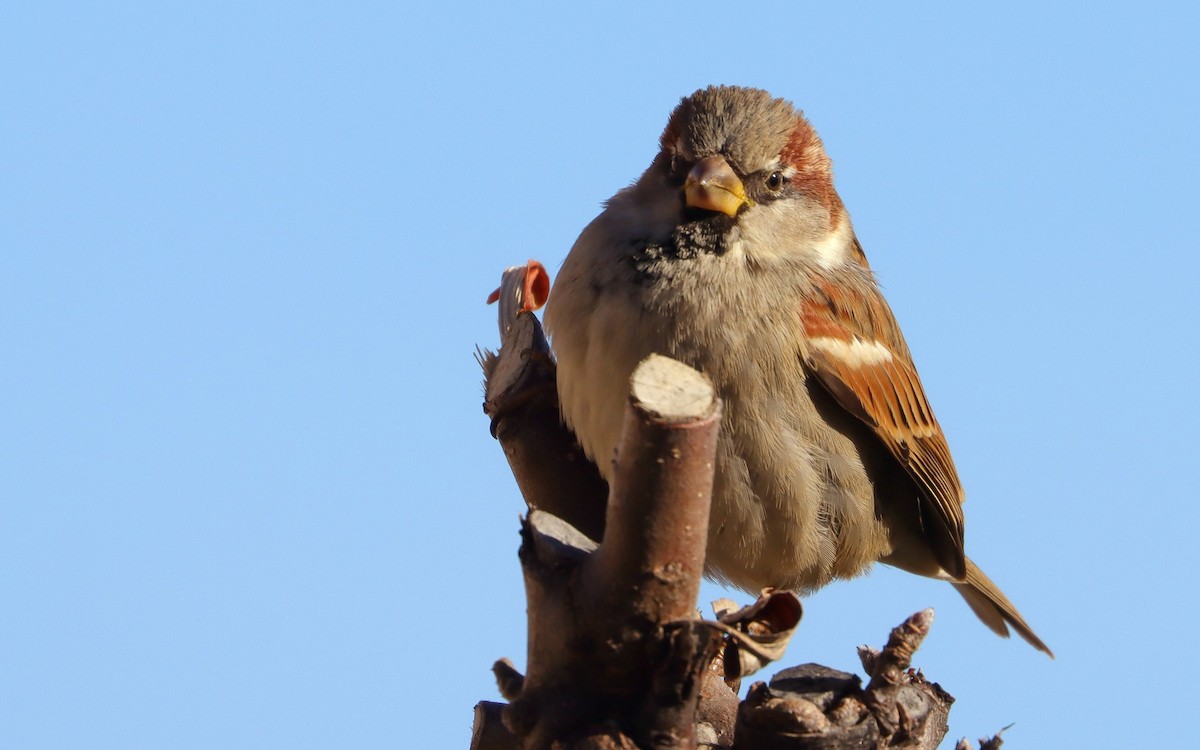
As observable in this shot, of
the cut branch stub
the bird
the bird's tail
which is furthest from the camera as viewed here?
the bird's tail

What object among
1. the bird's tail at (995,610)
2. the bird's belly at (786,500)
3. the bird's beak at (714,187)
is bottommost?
the bird's tail at (995,610)

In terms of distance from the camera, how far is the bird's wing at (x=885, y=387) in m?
4.20

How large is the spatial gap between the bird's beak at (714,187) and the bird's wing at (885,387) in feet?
1.33

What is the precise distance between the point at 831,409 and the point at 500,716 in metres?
1.92

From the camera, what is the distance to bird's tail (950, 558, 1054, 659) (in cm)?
525

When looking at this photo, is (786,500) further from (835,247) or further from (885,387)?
(835,247)

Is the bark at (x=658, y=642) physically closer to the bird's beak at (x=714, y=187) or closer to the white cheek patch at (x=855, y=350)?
the white cheek patch at (x=855, y=350)

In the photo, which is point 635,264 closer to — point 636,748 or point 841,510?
point 841,510

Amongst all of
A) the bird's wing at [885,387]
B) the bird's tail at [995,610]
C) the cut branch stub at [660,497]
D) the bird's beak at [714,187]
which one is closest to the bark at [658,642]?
the cut branch stub at [660,497]

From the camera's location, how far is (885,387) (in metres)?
4.50

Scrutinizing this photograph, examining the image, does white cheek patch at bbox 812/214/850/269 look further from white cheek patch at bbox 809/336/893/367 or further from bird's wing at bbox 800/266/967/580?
white cheek patch at bbox 809/336/893/367

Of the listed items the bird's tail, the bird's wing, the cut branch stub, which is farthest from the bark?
the bird's tail

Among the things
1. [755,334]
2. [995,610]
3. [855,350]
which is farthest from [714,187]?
[995,610]

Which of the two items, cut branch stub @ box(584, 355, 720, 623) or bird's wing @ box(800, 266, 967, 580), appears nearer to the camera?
cut branch stub @ box(584, 355, 720, 623)
